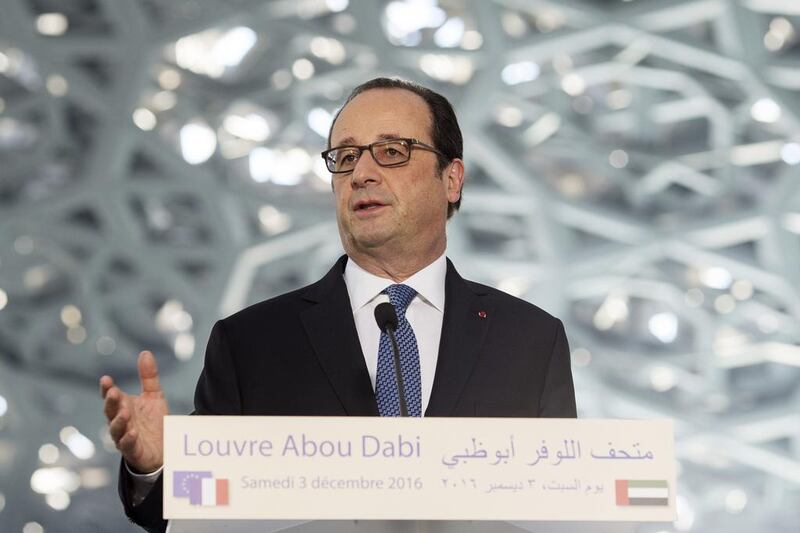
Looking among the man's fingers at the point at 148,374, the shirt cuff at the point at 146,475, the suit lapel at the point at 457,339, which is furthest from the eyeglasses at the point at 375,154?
the shirt cuff at the point at 146,475

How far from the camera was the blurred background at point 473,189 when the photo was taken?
27.4 ft

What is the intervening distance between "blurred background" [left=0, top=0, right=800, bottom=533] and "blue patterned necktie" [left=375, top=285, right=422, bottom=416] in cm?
558

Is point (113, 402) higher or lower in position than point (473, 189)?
lower

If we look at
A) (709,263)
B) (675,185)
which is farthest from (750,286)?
(675,185)

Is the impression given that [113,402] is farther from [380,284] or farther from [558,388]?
[558,388]

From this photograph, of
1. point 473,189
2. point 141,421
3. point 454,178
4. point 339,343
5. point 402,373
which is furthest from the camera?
point 473,189

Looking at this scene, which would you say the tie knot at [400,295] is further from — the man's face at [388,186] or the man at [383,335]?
the man's face at [388,186]

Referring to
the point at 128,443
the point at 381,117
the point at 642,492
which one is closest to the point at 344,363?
the point at 128,443

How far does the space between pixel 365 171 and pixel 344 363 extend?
0.49 metres

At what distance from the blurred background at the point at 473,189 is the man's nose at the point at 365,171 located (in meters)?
5.40

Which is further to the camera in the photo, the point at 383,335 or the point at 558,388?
the point at 558,388

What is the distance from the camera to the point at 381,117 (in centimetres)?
305

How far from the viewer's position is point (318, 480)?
199cm

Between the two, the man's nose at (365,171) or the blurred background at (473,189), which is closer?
the man's nose at (365,171)
